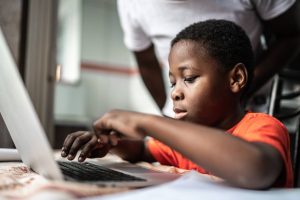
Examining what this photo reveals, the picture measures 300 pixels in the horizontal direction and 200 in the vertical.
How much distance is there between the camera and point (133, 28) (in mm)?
1451

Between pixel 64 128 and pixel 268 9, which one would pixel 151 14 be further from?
pixel 64 128

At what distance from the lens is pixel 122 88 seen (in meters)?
4.86

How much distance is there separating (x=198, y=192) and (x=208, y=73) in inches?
15.9

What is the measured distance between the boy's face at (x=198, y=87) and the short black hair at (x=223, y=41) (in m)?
0.02

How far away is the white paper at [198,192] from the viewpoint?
0.50m

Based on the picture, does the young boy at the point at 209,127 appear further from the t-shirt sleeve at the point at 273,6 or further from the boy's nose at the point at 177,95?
the t-shirt sleeve at the point at 273,6

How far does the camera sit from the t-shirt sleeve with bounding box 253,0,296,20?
1.15 meters

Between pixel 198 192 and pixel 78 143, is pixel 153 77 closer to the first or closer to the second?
pixel 78 143

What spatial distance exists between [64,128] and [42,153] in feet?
11.0

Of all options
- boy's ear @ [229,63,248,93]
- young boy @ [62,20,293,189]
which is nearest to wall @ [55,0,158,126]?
young boy @ [62,20,293,189]

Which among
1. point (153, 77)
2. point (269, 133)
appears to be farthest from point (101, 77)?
point (269, 133)

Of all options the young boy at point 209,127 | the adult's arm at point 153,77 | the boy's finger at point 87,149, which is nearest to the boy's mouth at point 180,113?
the young boy at point 209,127

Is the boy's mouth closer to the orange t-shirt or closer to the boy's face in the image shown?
the boy's face

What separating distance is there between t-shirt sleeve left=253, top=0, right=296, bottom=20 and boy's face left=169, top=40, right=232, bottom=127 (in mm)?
358
